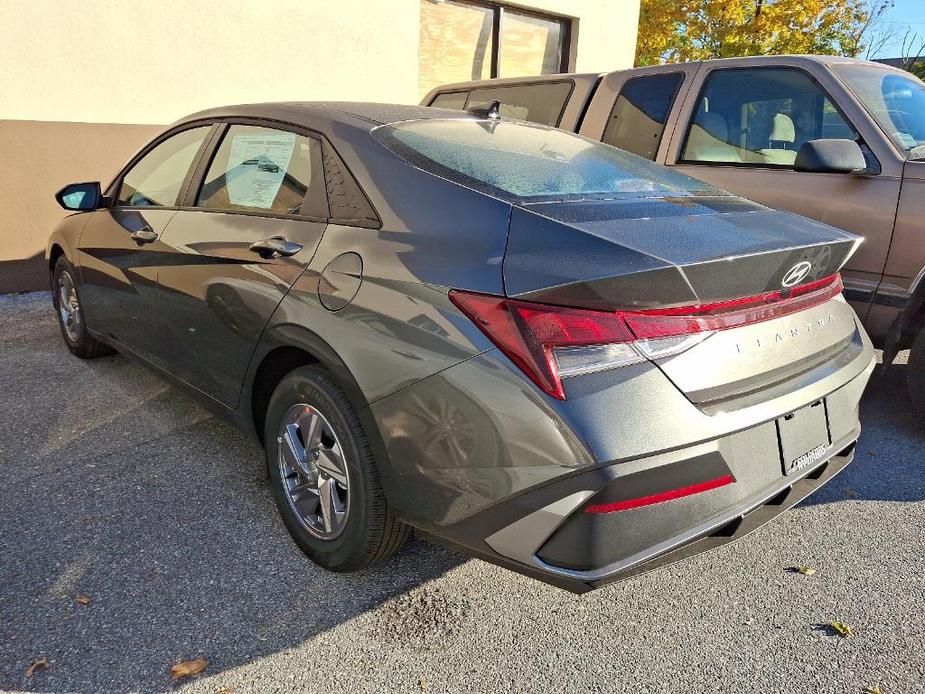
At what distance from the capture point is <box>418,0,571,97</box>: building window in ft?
30.3

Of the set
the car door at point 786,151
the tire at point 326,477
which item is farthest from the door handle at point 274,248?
the car door at point 786,151

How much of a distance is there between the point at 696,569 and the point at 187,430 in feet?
8.42

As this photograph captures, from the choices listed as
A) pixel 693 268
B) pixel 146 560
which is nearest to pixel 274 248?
pixel 146 560

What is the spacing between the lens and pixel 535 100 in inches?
219

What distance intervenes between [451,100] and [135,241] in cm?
359

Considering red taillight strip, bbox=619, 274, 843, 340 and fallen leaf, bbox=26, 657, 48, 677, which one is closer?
red taillight strip, bbox=619, 274, 843, 340

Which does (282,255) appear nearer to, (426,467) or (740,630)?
(426,467)

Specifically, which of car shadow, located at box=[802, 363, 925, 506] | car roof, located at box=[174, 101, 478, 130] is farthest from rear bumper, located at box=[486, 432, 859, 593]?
car roof, located at box=[174, 101, 478, 130]

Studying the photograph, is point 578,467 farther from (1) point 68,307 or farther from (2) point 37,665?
(1) point 68,307

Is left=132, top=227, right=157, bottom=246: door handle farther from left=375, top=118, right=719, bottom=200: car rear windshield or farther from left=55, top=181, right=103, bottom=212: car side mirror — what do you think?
left=375, top=118, right=719, bottom=200: car rear windshield

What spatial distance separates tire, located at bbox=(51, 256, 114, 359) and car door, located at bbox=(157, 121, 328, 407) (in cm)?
156

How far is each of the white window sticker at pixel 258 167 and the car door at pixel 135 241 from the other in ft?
1.11

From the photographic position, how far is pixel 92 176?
6.83 meters

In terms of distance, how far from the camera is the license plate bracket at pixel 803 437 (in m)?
2.14
